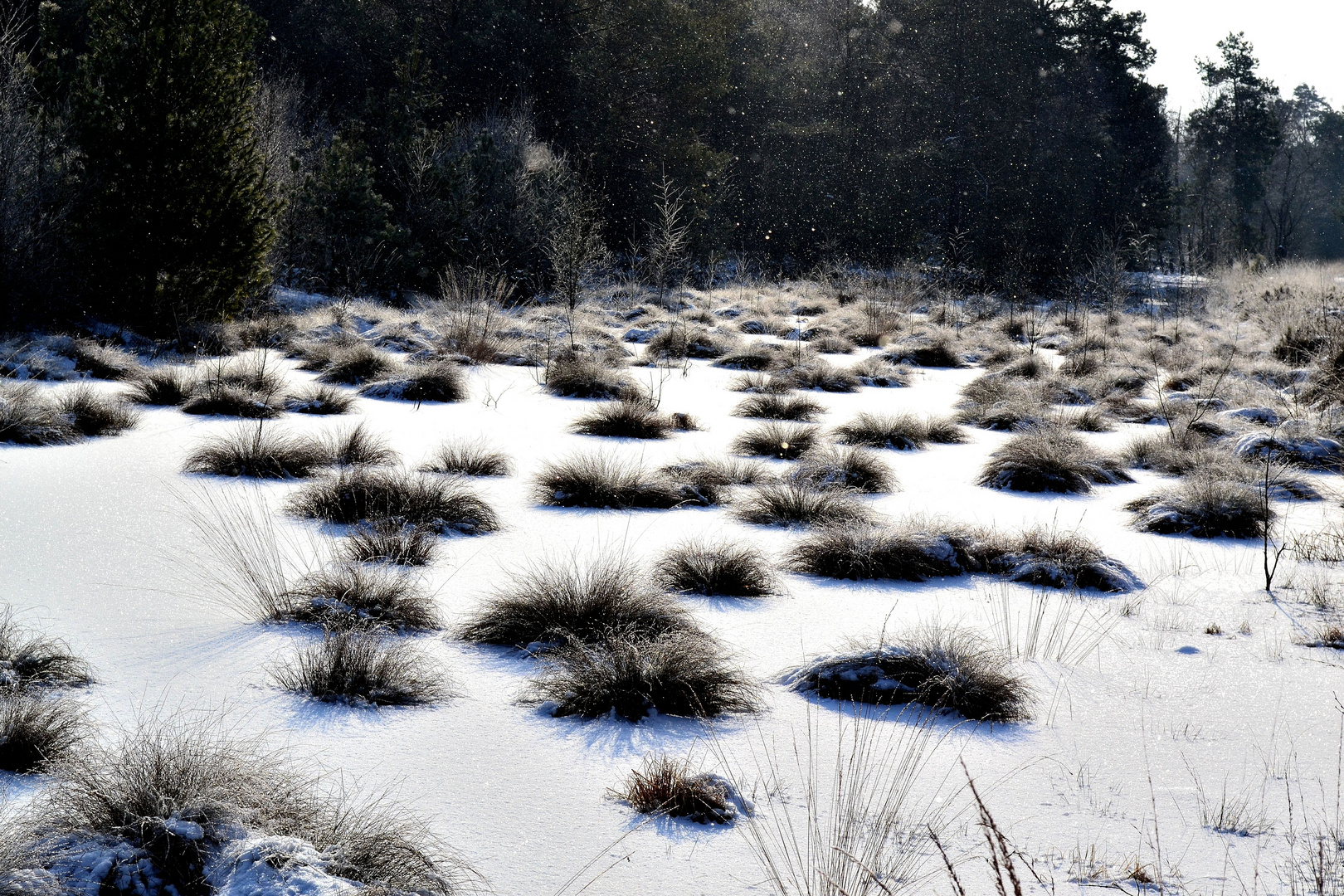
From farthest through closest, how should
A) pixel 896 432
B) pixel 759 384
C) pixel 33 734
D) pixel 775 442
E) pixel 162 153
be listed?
pixel 162 153, pixel 759 384, pixel 896 432, pixel 775 442, pixel 33 734

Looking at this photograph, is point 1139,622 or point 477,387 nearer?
point 1139,622

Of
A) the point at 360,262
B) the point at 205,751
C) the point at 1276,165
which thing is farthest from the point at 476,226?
the point at 1276,165

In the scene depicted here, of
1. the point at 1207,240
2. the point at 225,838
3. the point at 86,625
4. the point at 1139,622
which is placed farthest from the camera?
the point at 1207,240

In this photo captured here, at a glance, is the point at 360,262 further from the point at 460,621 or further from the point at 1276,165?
the point at 1276,165

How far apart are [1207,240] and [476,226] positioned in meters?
33.7

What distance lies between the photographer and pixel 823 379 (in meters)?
13.4

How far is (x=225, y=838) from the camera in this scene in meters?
2.16

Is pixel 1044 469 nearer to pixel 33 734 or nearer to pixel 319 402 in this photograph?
pixel 319 402

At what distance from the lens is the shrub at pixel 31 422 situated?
7.70 m

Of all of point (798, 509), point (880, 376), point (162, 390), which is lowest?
point (798, 509)

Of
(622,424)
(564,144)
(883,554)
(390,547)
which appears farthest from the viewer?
(564,144)

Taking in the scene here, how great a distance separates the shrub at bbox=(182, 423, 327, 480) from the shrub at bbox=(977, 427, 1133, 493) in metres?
5.16

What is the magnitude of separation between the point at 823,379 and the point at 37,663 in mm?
10913

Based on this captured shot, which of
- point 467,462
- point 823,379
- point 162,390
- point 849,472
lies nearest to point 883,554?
point 849,472
